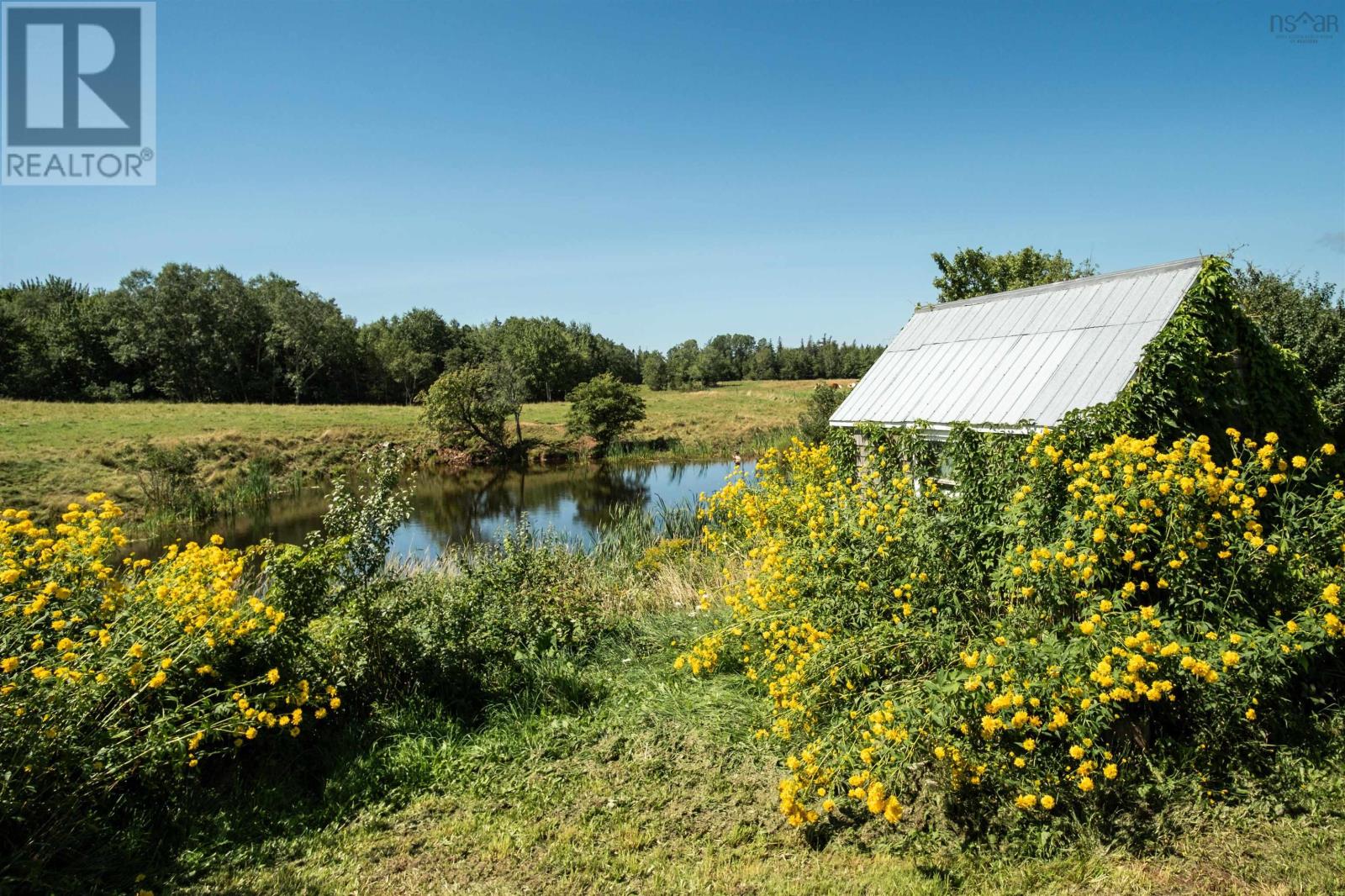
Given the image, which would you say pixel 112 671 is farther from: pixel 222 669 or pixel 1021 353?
pixel 1021 353

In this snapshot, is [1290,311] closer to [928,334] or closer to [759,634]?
[928,334]

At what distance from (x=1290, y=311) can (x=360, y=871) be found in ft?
69.0

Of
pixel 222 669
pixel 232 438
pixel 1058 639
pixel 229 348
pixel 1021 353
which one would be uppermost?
pixel 229 348

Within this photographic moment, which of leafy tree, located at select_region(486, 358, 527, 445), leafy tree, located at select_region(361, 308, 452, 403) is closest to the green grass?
leafy tree, located at select_region(486, 358, 527, 445)

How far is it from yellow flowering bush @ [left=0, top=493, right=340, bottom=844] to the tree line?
97.4ft

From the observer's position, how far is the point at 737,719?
4.84 meters

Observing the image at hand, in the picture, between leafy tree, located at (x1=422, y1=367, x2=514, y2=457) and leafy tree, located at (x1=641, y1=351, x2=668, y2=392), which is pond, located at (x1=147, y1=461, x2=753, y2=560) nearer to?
leafy tree, located at (x1=422, y1=367, x2=514, y2=457)

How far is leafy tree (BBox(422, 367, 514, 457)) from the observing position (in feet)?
105

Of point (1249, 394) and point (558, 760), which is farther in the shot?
point (1249, 394)

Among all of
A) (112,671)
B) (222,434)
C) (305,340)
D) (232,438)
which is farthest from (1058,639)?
(305,340)

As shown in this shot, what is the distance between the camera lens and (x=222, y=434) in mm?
26688

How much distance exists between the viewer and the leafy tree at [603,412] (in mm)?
34531

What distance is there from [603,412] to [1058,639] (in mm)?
31810

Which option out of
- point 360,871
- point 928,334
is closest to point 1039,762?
point 360,871
